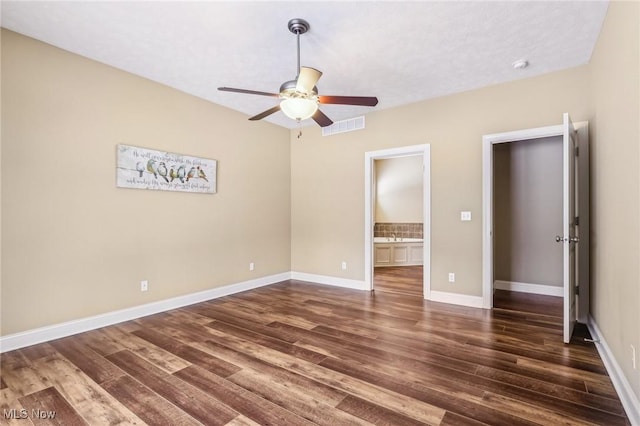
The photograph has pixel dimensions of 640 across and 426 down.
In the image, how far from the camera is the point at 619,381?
6.89 feet

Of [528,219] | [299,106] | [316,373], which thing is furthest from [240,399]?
[528,219]

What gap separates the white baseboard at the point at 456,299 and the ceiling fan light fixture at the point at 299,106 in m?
3.11

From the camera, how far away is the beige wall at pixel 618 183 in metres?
1.85

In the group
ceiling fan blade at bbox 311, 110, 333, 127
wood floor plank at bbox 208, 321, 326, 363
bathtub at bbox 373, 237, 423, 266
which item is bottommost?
wood floor plank at bbox 208, 321, 326, 363

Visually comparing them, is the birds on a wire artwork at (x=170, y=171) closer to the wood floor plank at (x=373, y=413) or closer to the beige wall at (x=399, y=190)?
the wood floor plank at (x=373, y=413)

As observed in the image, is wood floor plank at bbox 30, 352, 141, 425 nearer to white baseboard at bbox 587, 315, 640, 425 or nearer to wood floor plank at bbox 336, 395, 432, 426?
wood floor plank at bbox 336, 395, 432, 426

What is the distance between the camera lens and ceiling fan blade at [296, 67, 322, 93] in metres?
2.32

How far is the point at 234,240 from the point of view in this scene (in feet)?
16.0

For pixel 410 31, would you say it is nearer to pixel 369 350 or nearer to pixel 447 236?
pixel 447 236

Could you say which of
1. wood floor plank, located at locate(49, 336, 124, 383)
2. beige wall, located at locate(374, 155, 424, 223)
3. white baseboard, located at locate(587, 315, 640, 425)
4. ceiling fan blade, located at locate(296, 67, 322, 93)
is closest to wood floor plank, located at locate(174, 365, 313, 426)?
wood floor plank, located at locate(49, 336, 124, 383)

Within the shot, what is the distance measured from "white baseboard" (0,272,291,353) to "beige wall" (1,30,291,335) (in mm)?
63

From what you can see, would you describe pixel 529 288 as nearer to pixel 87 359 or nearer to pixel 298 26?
pixel 298 26

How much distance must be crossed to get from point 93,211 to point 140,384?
200 centimetres

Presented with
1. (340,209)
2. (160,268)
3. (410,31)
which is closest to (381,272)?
(340,209)
